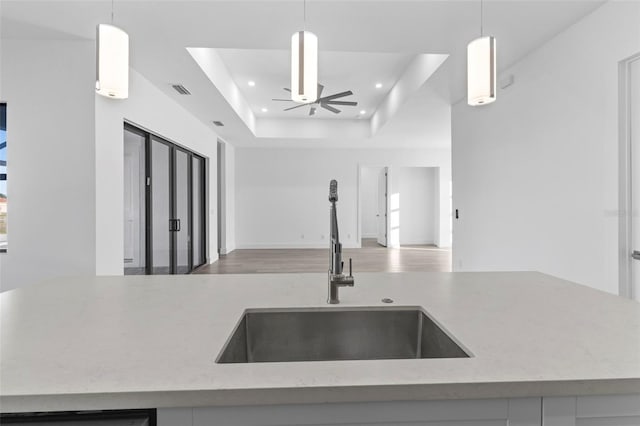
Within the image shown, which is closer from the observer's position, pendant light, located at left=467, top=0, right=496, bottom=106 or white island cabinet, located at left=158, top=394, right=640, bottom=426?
white island cabinet, located at left=158, top=394, right=640, bottom=426

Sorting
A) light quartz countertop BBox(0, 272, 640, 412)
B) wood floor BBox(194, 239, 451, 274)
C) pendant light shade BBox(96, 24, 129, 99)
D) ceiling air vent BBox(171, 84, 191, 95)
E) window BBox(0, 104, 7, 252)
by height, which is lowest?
wood floor BBox(194, 239, 451, 274)

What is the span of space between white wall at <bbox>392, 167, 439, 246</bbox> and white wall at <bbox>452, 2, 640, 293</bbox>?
5.48 metres

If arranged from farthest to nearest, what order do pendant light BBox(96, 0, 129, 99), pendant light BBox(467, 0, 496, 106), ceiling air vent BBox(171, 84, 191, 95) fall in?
ceiling air vent BBox(171, 84, 191, 95) < pendant light BBox(467, 0, 496, 106) < pendant light BBox(96, 0, 129, 99)

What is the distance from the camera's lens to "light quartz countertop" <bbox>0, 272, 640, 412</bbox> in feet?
2.05

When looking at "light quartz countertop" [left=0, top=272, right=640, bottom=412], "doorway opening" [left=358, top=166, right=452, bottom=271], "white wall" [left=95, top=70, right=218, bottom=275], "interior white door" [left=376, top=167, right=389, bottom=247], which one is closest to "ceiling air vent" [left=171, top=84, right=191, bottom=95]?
"white wall" [left=95, top=70, right=218, bottom=275]

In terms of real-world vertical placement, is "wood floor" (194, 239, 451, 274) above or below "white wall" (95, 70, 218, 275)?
below

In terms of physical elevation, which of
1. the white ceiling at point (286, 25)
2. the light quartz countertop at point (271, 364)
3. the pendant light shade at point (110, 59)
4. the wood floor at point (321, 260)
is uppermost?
the white ceiling at point (286, 25)

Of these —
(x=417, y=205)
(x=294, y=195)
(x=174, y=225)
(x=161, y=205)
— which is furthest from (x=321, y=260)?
(x=417, y=205)

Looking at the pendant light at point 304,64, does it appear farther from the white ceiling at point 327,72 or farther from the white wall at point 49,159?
the white ceiling at point 327,72

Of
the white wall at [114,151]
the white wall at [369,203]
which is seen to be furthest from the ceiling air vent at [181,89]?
the white wall at [369,203]

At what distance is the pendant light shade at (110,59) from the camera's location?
1290 millimetres

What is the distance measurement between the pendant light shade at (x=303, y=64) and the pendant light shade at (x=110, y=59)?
2.27ft

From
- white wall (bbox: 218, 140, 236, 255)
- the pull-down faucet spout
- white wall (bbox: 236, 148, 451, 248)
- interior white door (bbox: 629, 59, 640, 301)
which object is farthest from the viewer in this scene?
white wall (bbox: 236, 148, 451, 248)

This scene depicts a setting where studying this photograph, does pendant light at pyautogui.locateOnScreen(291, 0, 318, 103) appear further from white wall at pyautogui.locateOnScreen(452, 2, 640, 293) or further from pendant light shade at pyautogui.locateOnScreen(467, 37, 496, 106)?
white wall at pyautogui.locateOnScreen(452, 2, 640, 293)
